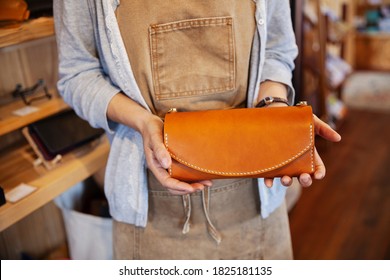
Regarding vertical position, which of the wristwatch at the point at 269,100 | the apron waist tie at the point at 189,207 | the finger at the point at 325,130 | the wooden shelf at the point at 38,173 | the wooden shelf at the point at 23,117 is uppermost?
the wristwatch at the point at 269,100

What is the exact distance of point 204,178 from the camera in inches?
28.9

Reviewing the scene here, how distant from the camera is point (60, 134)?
116 centimetres

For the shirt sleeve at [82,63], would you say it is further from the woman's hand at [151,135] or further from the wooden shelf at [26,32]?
the wooden shelf at [26,32]

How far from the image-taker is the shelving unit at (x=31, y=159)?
0.97 m

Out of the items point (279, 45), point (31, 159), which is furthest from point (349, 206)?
point (31, 159)

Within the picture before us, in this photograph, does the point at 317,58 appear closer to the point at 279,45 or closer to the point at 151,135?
the point at 279,45

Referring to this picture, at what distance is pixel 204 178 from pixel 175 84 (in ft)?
0.62

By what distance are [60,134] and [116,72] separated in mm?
462

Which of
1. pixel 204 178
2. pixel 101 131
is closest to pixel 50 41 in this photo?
pixel 101 131

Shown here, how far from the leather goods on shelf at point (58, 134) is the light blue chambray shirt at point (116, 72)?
1.05 ft

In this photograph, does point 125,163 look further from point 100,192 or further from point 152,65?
point 100,192

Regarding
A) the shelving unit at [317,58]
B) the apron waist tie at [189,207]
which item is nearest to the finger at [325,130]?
the apron waist tie at [189,207]
